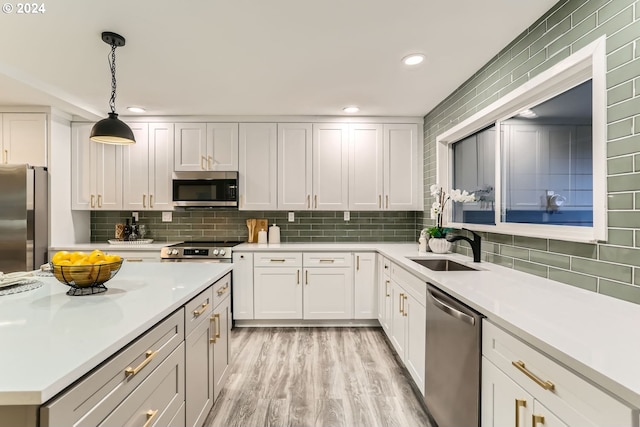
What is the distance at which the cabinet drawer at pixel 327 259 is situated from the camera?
3.33m

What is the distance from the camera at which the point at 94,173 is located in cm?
360

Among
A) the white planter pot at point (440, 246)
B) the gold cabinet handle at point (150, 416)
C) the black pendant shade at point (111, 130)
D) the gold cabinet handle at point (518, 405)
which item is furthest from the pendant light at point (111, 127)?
the white planter pot at point (440, 246)

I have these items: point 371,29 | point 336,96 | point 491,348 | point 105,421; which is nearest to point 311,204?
point 336,96

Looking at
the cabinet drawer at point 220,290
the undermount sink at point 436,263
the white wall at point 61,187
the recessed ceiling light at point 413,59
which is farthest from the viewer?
the white wall at point 61,187

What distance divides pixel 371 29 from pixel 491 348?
187cm

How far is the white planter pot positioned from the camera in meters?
2.75

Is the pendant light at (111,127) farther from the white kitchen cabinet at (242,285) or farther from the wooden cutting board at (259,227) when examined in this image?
the wooden cutting board at (259,227)

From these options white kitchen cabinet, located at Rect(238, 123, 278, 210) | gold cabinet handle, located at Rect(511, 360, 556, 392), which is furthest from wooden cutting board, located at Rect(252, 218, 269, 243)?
gold cabinet handle, located at Rect(511, 360, 556, 392)

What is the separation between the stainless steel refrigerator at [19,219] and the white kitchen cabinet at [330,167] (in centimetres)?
289

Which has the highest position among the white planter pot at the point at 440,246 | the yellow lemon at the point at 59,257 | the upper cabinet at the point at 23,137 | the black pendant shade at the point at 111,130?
the upper cabinet at the point at 23,137

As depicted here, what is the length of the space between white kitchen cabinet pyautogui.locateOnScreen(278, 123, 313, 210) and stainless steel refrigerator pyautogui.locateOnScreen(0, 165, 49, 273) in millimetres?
2498

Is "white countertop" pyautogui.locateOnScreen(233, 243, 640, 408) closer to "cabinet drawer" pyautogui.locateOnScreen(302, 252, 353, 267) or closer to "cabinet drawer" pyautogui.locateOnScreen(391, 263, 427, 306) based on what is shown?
"cabinet drawer" pyautogui.locateOnScreen(391, 263, 427, 306)

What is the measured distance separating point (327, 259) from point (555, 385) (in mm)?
2531

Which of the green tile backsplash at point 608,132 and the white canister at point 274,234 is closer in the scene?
the green tile backsplash at point 608,132
